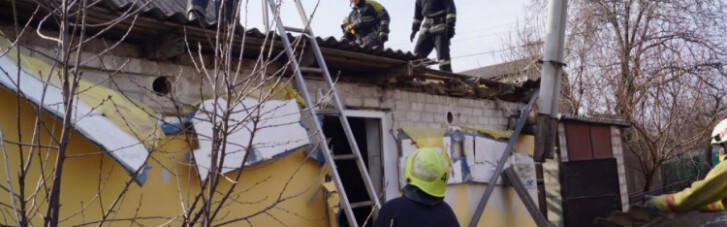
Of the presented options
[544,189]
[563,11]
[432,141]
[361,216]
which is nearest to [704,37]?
[544,189]

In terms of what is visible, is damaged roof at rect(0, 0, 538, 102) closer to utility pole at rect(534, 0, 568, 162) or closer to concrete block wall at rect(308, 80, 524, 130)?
concrete block wall at rect(308, 80, 524, 130)

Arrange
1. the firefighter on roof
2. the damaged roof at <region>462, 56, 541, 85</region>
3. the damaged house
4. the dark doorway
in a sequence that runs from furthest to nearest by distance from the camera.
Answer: the damaged roof at <region>462, 56, 541, 85</region> < the dark doorway < the firefighter on roof < the damaged house

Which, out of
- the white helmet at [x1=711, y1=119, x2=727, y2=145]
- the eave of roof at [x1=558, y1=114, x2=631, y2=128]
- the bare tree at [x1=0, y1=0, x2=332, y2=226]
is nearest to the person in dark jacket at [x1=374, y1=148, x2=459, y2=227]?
the bare tree at [x1=0, y1=0, x2=332, y2=226]

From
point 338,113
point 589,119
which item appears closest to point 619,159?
point 589,119

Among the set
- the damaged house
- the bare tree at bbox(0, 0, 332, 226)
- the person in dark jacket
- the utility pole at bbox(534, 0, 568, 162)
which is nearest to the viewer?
the bare tree at bbox(0, 0, 332, 226)

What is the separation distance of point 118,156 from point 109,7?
941mm

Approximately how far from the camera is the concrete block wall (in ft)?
18.7

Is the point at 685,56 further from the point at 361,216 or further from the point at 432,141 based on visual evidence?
the point at 361,216

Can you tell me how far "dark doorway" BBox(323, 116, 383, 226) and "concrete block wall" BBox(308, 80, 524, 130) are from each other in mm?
284

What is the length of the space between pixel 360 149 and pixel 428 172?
3408mm

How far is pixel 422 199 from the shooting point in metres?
2.93

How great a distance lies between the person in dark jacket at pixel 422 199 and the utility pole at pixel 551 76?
176 inches

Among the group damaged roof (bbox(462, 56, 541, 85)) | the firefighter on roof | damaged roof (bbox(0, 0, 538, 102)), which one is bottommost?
the firefighter on roof

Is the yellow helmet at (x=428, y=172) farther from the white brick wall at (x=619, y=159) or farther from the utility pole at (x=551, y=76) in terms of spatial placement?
the white brick wall at (x=619, y=159)
